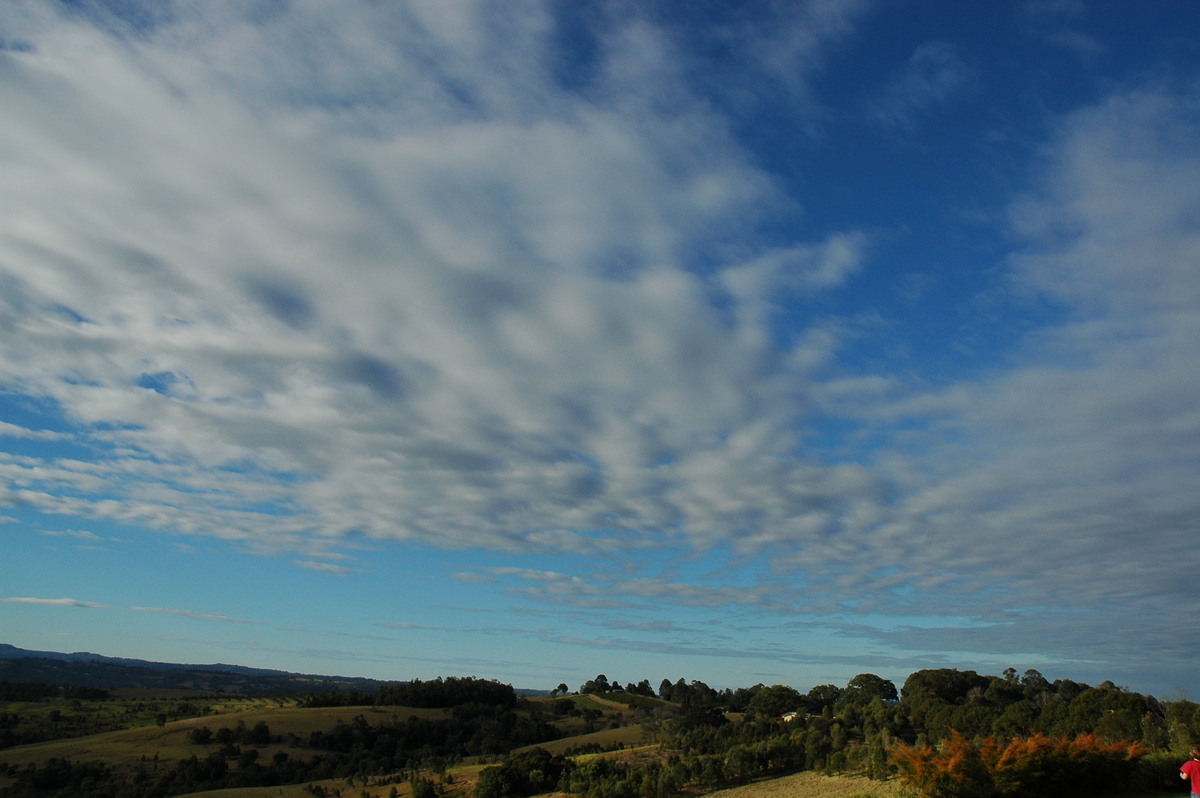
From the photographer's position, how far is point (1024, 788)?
20.2 m

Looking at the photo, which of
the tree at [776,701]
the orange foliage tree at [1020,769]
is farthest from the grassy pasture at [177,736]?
the orange foliage tree at [1020,769]

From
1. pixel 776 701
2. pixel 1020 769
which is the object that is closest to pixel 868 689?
pixel 776 701

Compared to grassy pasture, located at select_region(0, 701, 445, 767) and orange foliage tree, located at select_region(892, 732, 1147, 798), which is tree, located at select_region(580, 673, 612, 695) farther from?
orange foliage tree, located at select_region(892, 732, 1147, 798)

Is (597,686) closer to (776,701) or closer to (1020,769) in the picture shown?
(776,701)

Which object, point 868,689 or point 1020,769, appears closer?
point 1020,769

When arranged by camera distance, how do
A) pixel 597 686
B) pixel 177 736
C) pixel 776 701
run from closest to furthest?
pixel 177 736 → pixel 776 701 → pixel 597 686

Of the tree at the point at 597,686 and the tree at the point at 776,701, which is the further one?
the tree at the point at 597,686

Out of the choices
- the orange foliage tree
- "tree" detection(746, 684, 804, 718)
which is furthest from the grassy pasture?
the orange foliage tree

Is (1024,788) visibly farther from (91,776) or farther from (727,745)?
(91,776)

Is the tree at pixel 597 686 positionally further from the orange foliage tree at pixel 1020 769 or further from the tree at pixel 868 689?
the orange foliage tree at pixel 1020 769

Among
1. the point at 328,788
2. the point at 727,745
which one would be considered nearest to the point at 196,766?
the point at 328,788

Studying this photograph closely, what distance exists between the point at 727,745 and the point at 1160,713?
29.0 meters

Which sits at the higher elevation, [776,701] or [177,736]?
[776,701]

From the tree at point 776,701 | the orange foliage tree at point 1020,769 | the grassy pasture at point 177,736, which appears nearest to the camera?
the orange foliage tree at point 1020,769
